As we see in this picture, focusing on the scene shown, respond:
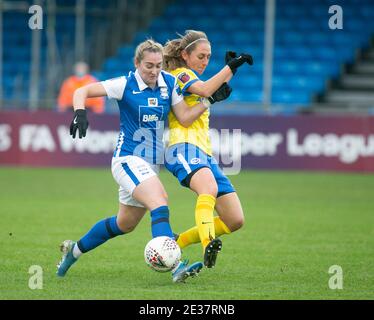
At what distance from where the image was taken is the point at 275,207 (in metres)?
14.2

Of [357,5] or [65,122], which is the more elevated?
[357,5]

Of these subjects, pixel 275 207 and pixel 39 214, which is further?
pixel 275 207

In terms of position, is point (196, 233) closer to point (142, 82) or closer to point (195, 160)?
point (195, 160)

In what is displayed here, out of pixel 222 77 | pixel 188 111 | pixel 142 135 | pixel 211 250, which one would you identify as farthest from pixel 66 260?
pixel 222 77

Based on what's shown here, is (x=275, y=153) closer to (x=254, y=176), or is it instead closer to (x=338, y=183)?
(x=254, y=176)

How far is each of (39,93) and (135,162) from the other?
16418mm

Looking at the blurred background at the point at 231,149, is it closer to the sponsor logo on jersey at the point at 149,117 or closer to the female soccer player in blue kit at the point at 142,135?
the female soccer player in blue kit at the point at 142,135

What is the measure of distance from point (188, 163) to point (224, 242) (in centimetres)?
295

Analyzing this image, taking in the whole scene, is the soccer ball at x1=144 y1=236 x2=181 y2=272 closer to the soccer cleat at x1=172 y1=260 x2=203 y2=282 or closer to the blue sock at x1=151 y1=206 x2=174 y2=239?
the blue sock at x1=151 y1=206 x2=174 y2=239

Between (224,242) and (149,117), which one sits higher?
(149,117)

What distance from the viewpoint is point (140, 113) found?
7.74m

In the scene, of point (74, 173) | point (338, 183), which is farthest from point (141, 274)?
point (74, 173)

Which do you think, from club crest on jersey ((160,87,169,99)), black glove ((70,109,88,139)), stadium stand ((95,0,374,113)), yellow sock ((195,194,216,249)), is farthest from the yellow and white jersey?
stadium stand ((95,0,374,113))

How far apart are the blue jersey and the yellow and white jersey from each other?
211mm
